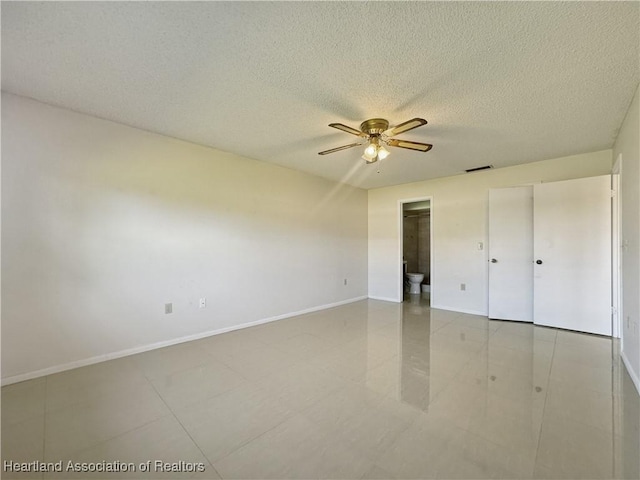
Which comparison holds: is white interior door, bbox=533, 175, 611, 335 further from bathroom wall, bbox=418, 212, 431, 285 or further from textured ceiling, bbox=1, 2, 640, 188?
bathroom wall, bbox=418, 212, 431, 285

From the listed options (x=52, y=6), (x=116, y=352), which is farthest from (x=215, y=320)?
(x=52, y=6)

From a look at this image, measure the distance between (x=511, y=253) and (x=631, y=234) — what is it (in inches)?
66.4

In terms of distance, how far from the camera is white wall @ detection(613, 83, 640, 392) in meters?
2.18

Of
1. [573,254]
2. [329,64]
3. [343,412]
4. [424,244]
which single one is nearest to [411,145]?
[329,64]

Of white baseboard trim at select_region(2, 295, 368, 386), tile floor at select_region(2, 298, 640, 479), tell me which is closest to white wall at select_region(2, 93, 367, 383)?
white baseboard trim at select_region(2, 295, 368, 386)

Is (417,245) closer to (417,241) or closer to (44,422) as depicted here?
(417,241)

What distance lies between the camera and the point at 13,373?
224 centimetres

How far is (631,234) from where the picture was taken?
2406 millimetres

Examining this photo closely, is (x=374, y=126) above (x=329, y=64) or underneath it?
underneath

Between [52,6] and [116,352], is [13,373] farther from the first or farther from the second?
[52,6]

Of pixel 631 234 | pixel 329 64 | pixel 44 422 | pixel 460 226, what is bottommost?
pixel 44 422

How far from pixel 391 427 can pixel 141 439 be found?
4.97ft

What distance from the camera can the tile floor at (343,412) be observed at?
145 cm

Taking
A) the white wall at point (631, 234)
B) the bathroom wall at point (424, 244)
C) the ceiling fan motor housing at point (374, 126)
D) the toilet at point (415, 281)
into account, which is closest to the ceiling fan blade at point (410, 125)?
the ceiling fan motor housing at point (374, 126)
